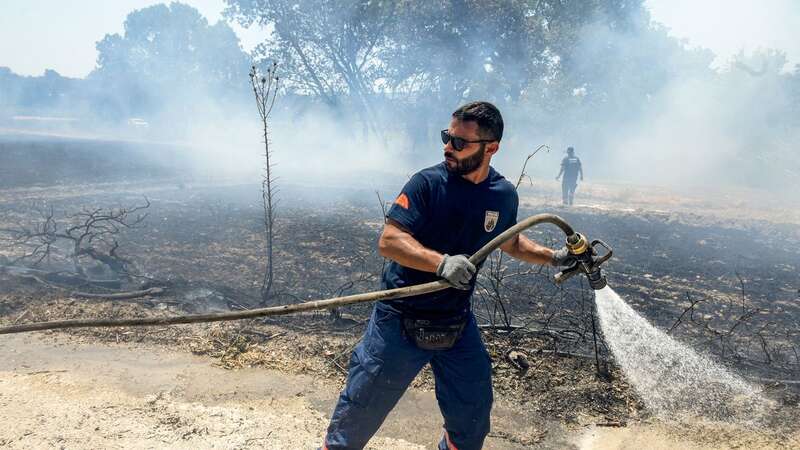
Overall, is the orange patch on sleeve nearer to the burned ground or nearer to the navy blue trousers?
the navy blue trousers

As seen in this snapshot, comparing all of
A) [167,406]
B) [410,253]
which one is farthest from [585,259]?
[167,406]

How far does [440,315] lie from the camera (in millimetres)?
2479

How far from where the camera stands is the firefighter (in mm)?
2406

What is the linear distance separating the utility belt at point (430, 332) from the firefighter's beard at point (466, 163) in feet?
2.36

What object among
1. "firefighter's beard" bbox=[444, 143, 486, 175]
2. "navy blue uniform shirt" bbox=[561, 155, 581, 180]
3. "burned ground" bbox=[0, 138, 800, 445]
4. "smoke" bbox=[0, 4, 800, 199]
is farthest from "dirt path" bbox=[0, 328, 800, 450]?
"smoke" bbox=[0, 4, 800, 199]

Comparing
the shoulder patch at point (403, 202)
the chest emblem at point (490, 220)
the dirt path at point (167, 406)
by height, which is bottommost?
the dirt path at point (167, 406)

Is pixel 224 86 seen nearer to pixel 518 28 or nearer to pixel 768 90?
pixel 518 28

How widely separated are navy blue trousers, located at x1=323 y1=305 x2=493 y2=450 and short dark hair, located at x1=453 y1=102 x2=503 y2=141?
976 millimetres

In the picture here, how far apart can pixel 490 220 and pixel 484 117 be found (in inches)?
19.6

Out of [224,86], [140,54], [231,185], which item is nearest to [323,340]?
[231,185]

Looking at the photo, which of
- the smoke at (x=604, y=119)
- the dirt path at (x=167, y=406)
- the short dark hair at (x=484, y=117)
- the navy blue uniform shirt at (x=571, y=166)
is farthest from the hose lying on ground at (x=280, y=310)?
the smoke at (x=604, y=119)

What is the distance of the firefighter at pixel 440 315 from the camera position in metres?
2.41

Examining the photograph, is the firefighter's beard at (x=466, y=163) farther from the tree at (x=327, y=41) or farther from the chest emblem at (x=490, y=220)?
the tree at (x=327, y=41)

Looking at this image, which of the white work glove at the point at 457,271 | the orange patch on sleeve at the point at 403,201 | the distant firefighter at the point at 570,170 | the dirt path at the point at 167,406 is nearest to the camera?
the white work glove at the point at 457,271
